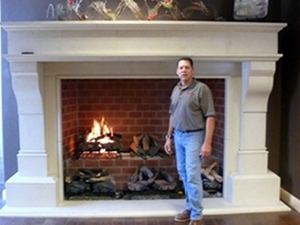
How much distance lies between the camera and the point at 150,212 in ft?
11.2

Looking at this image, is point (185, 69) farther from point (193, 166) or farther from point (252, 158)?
point (252, 158)

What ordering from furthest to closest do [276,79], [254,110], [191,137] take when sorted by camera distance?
[276,79]
[254,110]
[191,137]

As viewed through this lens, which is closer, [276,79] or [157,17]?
[157,17]

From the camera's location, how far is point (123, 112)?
4227mm

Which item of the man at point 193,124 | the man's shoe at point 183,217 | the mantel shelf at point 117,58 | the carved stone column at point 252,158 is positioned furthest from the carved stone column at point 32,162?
the carved stone column at point 252,158

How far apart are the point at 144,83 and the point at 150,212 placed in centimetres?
144

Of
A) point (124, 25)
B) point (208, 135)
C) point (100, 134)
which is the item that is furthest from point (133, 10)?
point (100, 134)

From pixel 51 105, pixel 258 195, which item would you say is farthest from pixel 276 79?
pixel 51 105

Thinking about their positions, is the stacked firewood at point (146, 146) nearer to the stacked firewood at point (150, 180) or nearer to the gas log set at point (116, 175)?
the gas log set at point (116, 175)

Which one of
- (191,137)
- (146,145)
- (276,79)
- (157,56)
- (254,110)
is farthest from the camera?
(146,145)

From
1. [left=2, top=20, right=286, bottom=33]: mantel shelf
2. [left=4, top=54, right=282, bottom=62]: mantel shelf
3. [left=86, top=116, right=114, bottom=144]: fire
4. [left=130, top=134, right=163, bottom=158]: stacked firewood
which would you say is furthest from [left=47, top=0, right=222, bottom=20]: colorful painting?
[left=130, top=134, right=163, bottom=158]: stacked firewood

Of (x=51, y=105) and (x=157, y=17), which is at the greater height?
(x=157, y=17)

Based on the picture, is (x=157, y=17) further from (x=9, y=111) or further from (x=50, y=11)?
(x=9, y=111)

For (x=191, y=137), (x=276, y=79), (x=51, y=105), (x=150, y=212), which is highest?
(x=276, y=79)
